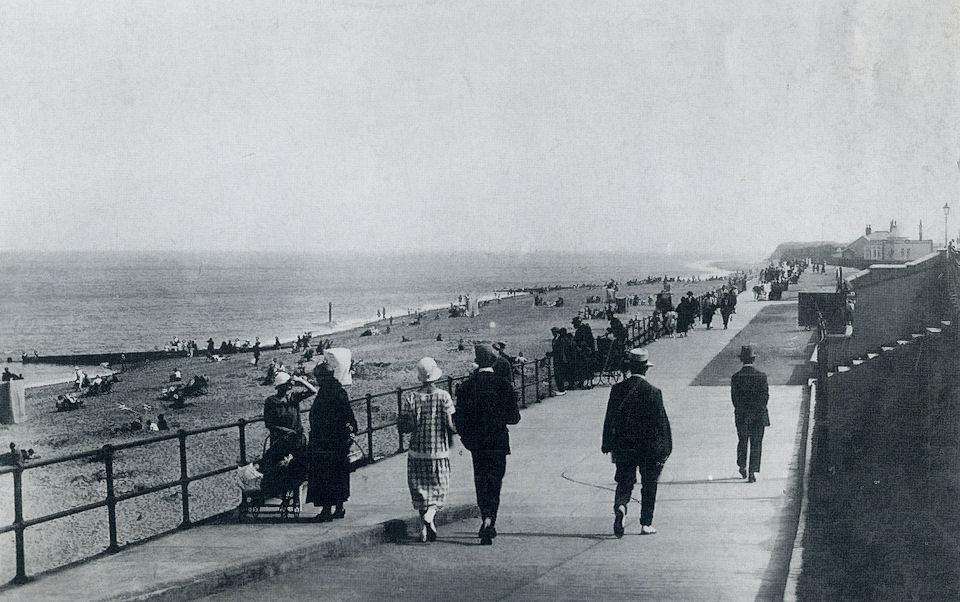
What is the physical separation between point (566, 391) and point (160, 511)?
822 centimetres

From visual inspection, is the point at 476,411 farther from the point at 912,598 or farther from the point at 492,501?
the point at 912,598

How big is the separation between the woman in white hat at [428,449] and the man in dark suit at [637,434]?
4.36 ft

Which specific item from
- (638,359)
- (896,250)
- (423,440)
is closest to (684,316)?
(638,359)

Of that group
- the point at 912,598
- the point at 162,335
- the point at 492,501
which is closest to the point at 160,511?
the point at 492,501

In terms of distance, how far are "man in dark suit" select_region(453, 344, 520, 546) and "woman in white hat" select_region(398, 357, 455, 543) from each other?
0.54 feet

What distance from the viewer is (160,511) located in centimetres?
1750

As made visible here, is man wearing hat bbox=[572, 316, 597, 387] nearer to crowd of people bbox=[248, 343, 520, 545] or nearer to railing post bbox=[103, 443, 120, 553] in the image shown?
crowd of people bbox=[248, 343, 520, 545]

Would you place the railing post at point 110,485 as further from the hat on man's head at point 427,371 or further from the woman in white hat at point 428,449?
the hat on man's head at point 427,371

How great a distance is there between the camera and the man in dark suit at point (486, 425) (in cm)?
774

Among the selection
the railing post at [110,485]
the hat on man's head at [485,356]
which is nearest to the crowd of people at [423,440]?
the hat on man's head at [485,356]

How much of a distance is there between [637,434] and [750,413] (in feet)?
9.94

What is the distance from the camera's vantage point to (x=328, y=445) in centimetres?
812

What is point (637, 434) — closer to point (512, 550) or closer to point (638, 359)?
point (638, 359)

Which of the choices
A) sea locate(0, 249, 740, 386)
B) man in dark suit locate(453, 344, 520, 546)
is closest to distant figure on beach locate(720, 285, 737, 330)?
man in dark suit locate(453, 344, 520, 546)
